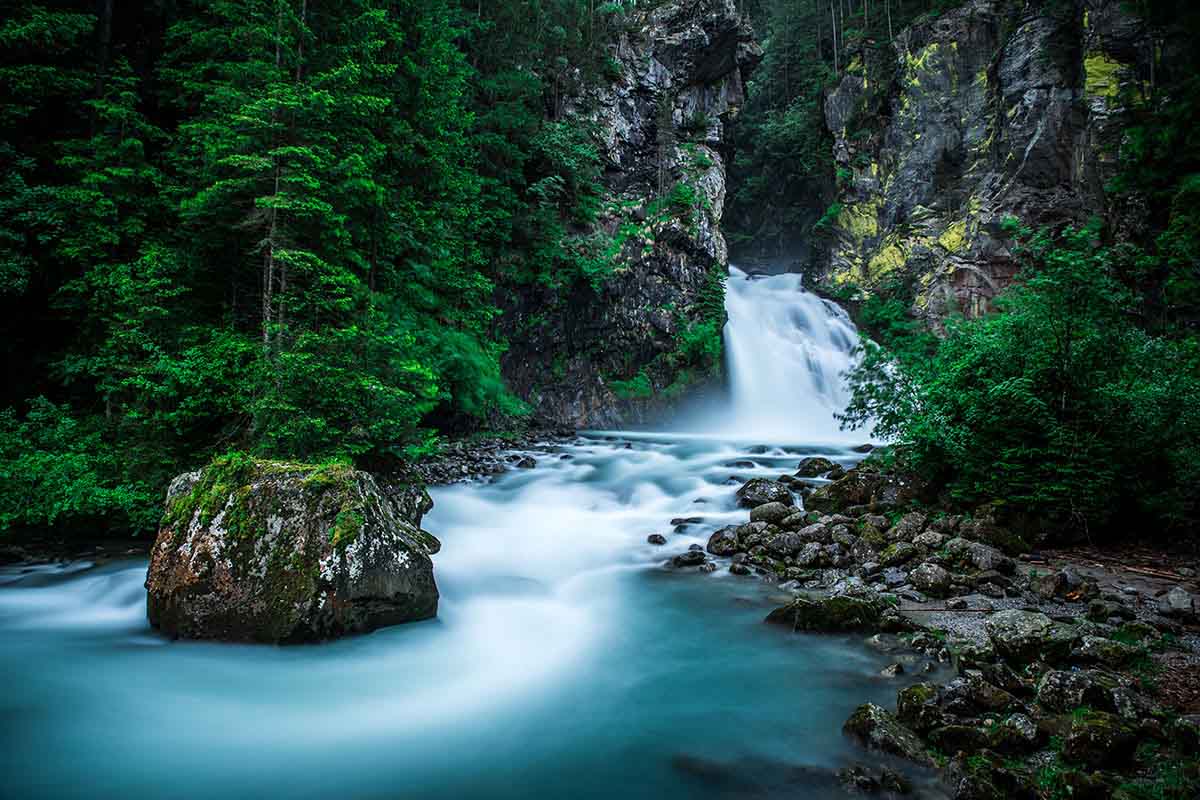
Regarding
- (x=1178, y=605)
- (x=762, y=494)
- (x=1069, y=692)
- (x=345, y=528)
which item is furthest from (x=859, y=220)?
(x=345, y=528)

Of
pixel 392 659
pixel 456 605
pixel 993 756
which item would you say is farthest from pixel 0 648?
pixel 993 756

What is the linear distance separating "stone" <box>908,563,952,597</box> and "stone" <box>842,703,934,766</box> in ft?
8.78

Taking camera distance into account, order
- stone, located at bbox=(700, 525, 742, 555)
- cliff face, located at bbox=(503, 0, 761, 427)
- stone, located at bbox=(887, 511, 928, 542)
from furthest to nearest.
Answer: cliff face, located at bbox=(503, 0, 761, 427), stone, located at bbox=(700, 525, 742, 555), stone, located at bbox=(887, 511, 928, 542)

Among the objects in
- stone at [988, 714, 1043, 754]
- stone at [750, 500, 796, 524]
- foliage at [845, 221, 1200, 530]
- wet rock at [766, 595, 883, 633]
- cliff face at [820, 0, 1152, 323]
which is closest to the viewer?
stone at [988, 714, 1043, 754]

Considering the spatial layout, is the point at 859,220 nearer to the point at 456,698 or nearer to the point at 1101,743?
the point at 1101,743

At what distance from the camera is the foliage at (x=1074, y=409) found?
6512 mm

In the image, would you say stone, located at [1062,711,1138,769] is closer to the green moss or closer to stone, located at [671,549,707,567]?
stone, located at [671,549,707,567]

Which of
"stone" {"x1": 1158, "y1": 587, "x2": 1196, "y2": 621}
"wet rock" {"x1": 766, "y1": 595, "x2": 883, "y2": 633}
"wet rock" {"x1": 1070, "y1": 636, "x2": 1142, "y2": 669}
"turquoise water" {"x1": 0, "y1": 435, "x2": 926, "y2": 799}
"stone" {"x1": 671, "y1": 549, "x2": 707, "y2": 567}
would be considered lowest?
"turquoise water" {"x1": 0, "y1": 435, "x2": 926, "y2": 799}

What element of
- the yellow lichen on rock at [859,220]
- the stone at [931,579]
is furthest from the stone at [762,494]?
the yellow lichen on rock at [859,220]

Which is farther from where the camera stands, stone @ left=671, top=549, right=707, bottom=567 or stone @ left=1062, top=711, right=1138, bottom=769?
stone @ left=671, top=549, right=707, bottom=567

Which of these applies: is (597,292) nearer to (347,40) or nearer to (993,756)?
(347,40)

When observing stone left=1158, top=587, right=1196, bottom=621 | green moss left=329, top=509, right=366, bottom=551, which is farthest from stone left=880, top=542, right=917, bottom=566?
green moss left=329, top=509, right=366, bottom=551

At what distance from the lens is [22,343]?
874 cm

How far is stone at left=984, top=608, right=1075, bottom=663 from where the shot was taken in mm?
4078
